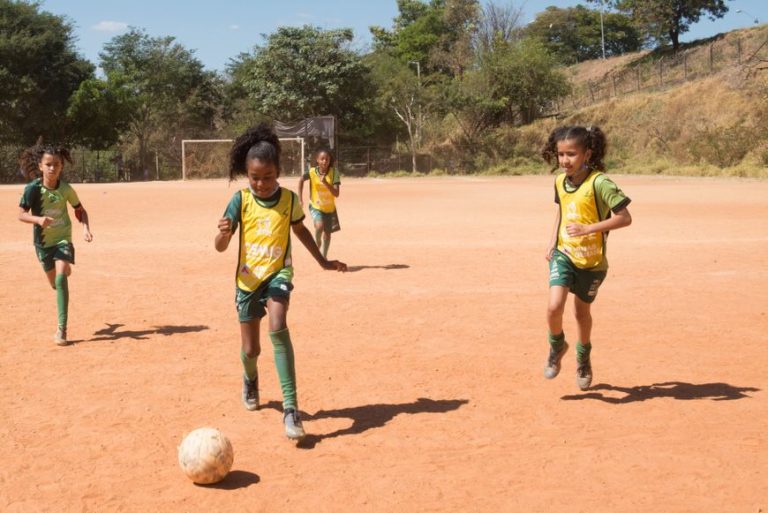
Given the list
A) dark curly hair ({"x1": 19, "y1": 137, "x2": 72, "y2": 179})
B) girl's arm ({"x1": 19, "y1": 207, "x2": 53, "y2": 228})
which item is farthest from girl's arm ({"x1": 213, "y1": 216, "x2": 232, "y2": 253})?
dark curly hair ({"x1": 19, "y1": 137, "x2": 72, "y2": 179})

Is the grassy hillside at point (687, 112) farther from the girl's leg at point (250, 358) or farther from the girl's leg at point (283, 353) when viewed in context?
the girl's leg at point (283, 353)

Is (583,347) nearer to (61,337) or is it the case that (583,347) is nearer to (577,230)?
(577,230)

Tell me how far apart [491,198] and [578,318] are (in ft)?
71.9

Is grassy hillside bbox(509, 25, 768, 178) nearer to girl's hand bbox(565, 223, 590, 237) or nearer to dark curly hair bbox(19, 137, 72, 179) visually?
girl's hand bbox(565, 223, 590, 237)

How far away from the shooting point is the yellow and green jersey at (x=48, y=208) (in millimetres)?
7430

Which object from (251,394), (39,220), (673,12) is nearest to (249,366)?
(251,394)

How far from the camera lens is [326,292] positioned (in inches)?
386

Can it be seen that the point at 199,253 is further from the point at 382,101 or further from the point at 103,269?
the point at 382,101

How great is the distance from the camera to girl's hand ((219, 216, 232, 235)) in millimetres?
4812

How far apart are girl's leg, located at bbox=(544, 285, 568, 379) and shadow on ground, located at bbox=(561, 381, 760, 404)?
0.30 metres

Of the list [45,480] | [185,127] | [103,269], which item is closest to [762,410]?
[45,480]

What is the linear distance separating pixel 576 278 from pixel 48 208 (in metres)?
4.72

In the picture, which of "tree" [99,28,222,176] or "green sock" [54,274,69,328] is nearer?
"green sock" [54,274,69,328]

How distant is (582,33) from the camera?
91688mm
